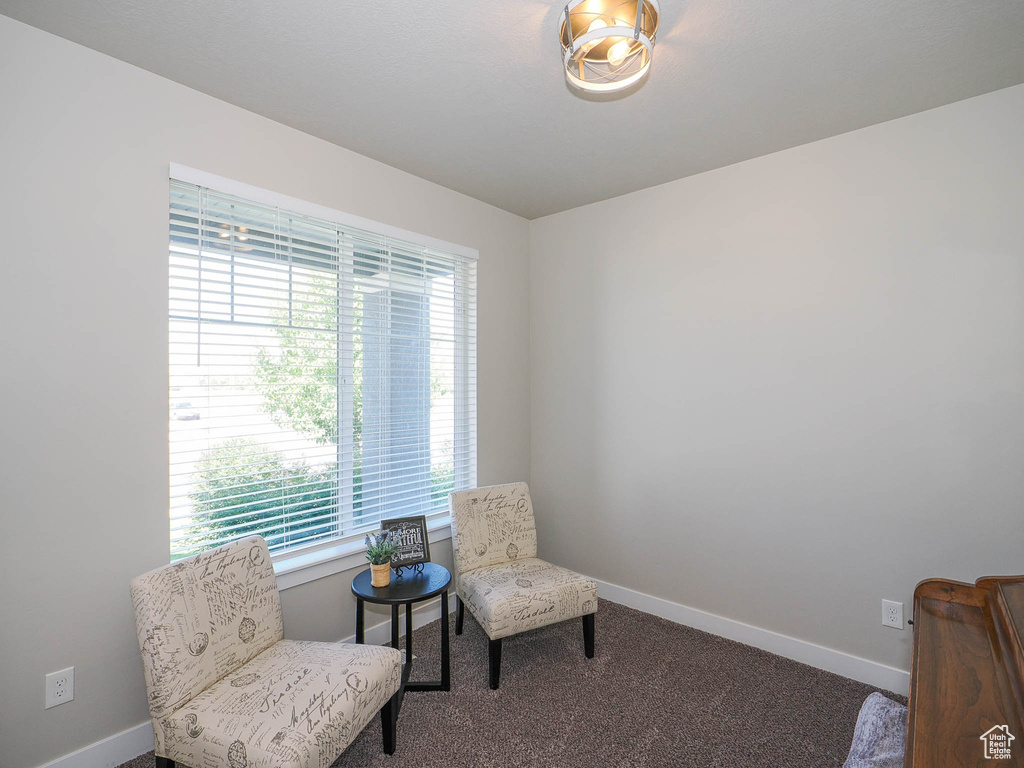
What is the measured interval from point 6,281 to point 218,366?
71cm

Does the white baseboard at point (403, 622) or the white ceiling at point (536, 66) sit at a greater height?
the white ceiling at point (536, 66)

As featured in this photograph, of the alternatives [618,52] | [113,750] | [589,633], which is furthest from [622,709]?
[618,52]

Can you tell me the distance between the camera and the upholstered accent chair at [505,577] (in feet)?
7.72

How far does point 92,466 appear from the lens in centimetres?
183

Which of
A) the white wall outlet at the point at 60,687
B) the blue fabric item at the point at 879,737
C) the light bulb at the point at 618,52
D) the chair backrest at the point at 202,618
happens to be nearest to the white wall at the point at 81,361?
the white wall outlet at the point at 60,687

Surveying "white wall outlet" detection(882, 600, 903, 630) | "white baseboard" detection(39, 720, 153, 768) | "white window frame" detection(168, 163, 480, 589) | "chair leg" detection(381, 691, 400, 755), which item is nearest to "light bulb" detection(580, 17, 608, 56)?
"white window frame" detection(168, 163, 480, 589)

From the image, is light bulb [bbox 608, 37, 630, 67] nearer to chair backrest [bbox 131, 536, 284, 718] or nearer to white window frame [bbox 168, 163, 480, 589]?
white window frame [bbox 168, 163, 480, 589]

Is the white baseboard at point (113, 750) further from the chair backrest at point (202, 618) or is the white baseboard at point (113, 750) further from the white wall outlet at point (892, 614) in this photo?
the white wall outlet at point (892, 614)

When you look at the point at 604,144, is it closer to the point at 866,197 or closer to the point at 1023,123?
the point at 866,197

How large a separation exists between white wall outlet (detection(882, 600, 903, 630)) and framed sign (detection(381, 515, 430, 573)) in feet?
7.07

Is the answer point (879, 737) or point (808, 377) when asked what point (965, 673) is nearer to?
point (879, 737)

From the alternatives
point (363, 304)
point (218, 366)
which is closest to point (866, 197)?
point (363, 304)

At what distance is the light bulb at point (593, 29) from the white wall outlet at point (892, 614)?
266cm

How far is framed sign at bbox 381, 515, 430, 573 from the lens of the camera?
238cm
